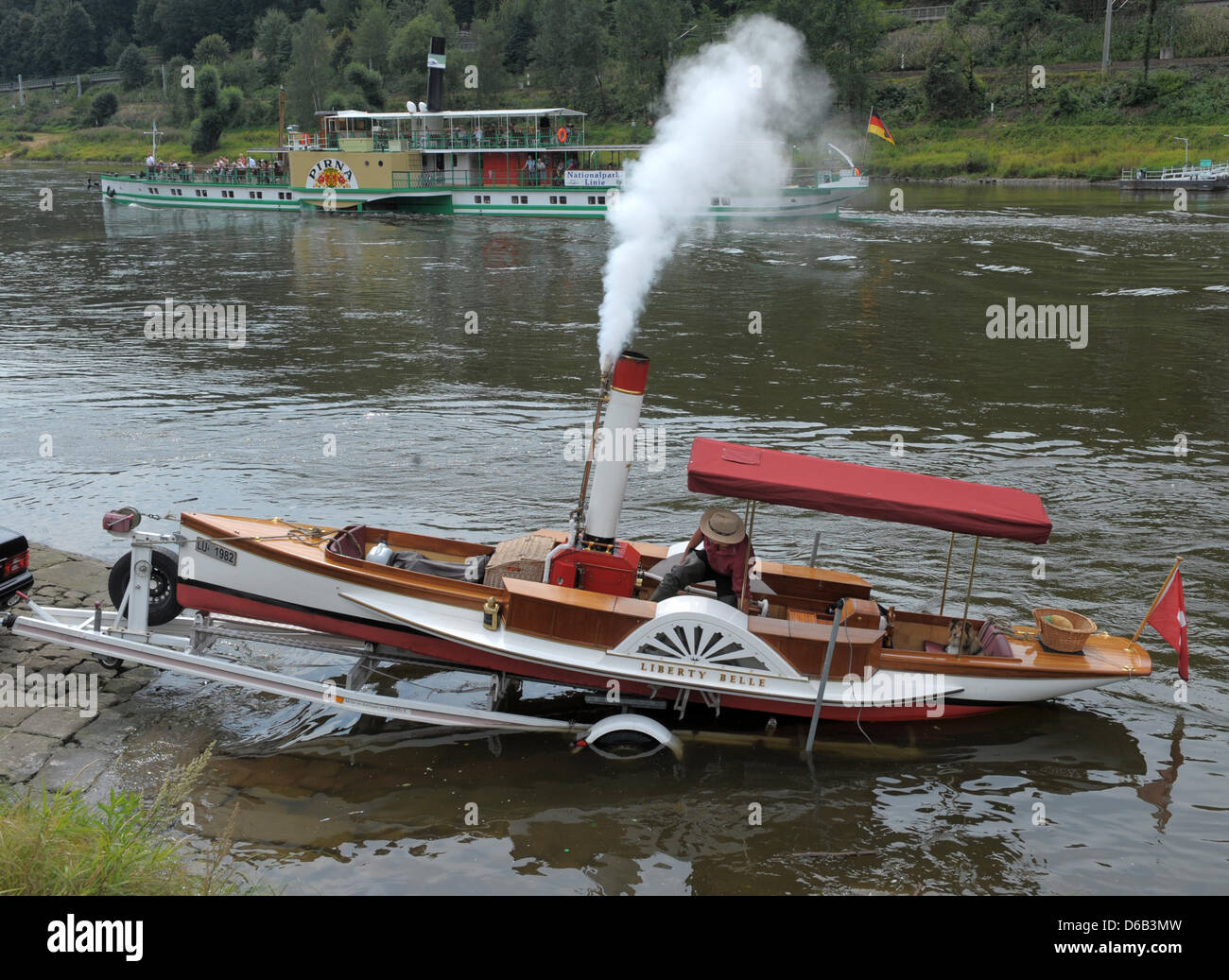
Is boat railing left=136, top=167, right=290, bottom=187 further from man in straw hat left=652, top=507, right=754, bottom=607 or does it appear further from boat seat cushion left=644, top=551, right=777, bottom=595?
man in straw hat left=652, top=507, right=754, bottom=607

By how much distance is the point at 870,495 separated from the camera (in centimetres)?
901

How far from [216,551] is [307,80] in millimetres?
98079

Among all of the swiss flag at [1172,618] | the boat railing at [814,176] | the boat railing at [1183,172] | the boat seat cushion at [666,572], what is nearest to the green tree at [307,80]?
the boat railing at [814,176]

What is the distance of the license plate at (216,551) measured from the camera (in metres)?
9.55

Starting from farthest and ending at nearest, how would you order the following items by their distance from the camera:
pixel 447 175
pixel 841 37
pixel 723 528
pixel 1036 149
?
pixel 841 37 → pixel 1036 149 → pixel 447 175 → pixel 723 528

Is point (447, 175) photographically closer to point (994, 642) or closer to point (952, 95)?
point (952, 95)

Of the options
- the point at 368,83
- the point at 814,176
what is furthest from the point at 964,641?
the point at 368,83

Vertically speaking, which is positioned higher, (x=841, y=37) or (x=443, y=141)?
(x=841, y=37)

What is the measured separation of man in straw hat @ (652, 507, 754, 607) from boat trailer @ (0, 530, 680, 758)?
4.21 feet

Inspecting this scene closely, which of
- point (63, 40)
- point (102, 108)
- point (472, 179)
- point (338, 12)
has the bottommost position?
point (472, 179)

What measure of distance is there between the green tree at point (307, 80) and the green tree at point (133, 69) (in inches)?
1243

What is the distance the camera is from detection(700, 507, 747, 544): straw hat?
955 centimetres

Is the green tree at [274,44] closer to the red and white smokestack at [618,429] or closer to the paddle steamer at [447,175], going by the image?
the paddle steamer at [447,175]
